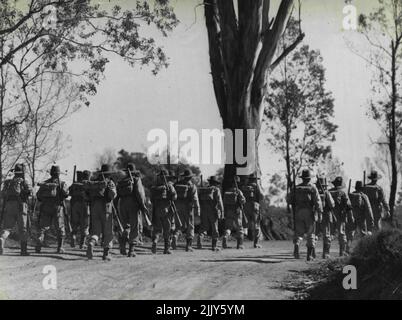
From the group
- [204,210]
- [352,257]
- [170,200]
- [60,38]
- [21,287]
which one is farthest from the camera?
[60,38]

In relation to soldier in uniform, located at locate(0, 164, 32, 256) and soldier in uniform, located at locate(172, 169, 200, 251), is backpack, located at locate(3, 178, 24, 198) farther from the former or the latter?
soldier in uniform, located at locate(172, 169, 200, 251)

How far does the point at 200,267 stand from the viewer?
14.3 meters

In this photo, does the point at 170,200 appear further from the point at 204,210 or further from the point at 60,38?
the point at 60,38

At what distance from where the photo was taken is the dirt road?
11.9m

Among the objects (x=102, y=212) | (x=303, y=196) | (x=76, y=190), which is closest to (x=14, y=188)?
(x=102, y=212)

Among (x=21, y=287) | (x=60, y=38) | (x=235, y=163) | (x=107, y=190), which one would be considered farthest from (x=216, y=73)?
(x=21, y=287)

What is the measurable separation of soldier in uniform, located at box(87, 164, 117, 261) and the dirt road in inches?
15.2

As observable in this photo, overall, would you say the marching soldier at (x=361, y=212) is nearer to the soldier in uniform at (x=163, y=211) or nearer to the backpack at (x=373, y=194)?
the backpack at (x=373, y=194)

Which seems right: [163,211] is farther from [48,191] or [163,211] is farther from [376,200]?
[376,200]

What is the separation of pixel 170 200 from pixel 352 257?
5.33 metres

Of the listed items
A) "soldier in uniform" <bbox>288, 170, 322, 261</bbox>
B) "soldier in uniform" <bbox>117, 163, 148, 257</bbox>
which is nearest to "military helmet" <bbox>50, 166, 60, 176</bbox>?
"soldier in uniform" <bbox>117, 163, 148, 257</bbox>

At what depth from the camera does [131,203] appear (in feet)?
51.6

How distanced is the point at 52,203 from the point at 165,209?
2623 mm

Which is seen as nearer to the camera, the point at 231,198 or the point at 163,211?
the point at 163,211
